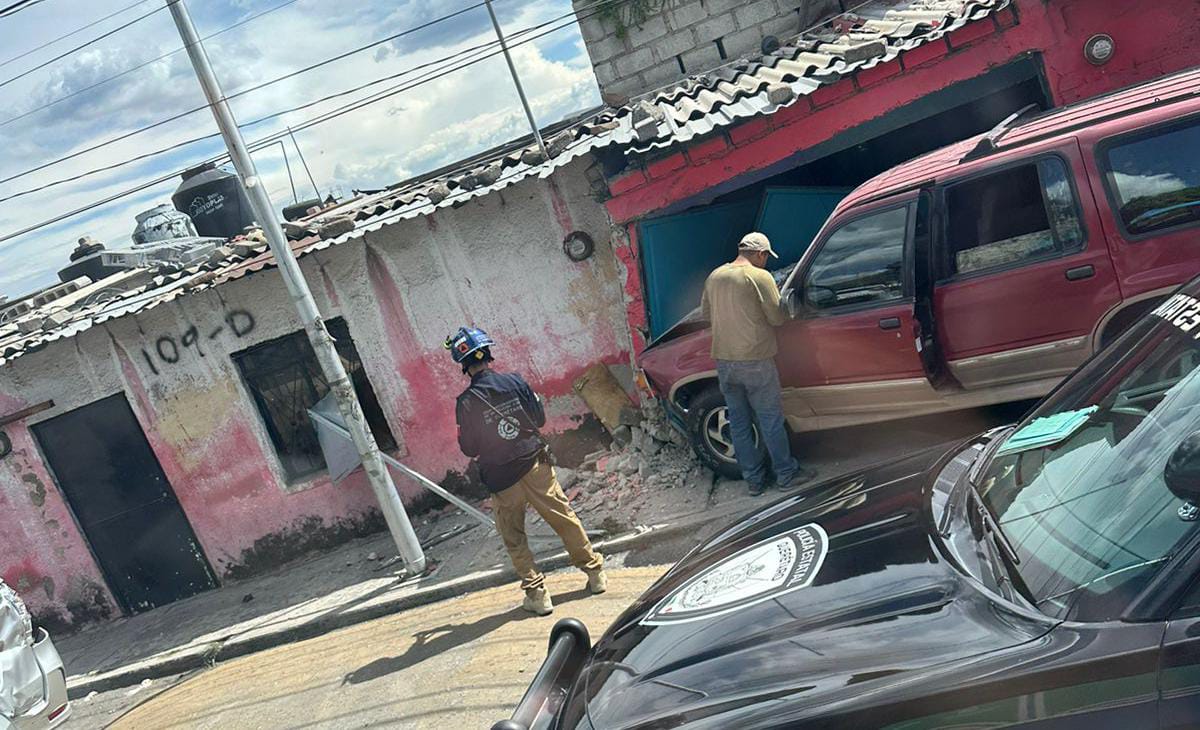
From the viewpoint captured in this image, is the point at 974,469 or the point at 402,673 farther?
the point at 402,673

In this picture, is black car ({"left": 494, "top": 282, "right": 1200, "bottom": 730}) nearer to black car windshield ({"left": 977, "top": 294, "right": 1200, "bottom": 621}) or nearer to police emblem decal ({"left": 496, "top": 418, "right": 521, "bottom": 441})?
black car windshield ({"left": 977, "top": 294, "right": 1200, "bottom": 621})

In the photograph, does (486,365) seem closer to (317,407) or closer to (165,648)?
(317,407)

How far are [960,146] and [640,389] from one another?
3.60m

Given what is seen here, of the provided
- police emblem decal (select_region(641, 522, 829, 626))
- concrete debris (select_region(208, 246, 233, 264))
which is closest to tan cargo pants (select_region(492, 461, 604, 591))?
police emblem decal (select_region(641, 522, 829, 626))

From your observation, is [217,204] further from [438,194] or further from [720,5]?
[720,5]

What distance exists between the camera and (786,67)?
8242 millimetres

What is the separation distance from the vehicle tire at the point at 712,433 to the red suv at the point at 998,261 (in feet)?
1.79

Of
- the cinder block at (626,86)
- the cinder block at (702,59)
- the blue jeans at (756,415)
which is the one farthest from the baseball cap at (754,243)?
the cinder block at (626,86)

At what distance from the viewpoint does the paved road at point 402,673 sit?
507 centimetres

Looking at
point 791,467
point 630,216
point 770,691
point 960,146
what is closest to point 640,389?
point 630,216

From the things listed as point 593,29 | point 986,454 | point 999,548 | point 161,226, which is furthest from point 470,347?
point 161,226

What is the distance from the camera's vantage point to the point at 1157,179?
4371 millimetres

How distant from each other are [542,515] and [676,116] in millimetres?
3789

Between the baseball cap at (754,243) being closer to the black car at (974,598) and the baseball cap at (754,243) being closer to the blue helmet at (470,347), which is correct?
the blue helmet at (470,347)
